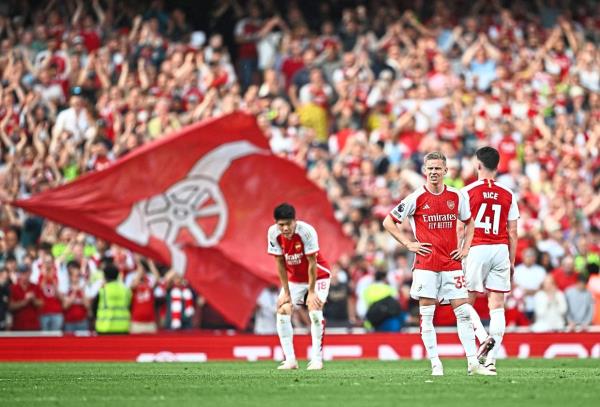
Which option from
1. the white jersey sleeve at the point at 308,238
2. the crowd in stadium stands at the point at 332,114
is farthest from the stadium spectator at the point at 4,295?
the white jersey sleeve at the point at 308,238

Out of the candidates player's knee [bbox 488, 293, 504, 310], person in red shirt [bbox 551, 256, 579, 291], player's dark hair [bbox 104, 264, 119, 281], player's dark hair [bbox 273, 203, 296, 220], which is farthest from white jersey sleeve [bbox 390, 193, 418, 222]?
person in red shirt [bbox 551, 256, 579, 291]

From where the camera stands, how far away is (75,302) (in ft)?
74.7

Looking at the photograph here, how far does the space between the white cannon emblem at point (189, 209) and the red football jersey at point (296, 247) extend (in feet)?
21.4

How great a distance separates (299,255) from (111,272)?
6021 millimetres

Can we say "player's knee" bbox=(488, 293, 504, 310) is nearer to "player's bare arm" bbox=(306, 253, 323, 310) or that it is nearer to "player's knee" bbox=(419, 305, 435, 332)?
"player's knee" bbox=(419, 305, 435, 332)

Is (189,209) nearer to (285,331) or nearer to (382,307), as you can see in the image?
(382,307)

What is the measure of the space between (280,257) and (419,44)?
1422 cm

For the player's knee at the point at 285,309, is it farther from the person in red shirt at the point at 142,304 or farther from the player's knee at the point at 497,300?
the person in red shirt at the point at 142,304

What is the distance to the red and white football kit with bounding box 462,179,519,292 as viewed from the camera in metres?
14.7

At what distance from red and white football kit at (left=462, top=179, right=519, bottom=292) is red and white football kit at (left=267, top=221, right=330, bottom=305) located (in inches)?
87.5

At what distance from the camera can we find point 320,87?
28156 millimetres

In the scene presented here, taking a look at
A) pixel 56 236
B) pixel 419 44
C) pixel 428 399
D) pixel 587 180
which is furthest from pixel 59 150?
pixel 428 399

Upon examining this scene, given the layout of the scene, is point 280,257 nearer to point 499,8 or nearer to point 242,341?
point 242,341

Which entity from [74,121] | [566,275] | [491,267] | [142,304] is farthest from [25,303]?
[491,267]
